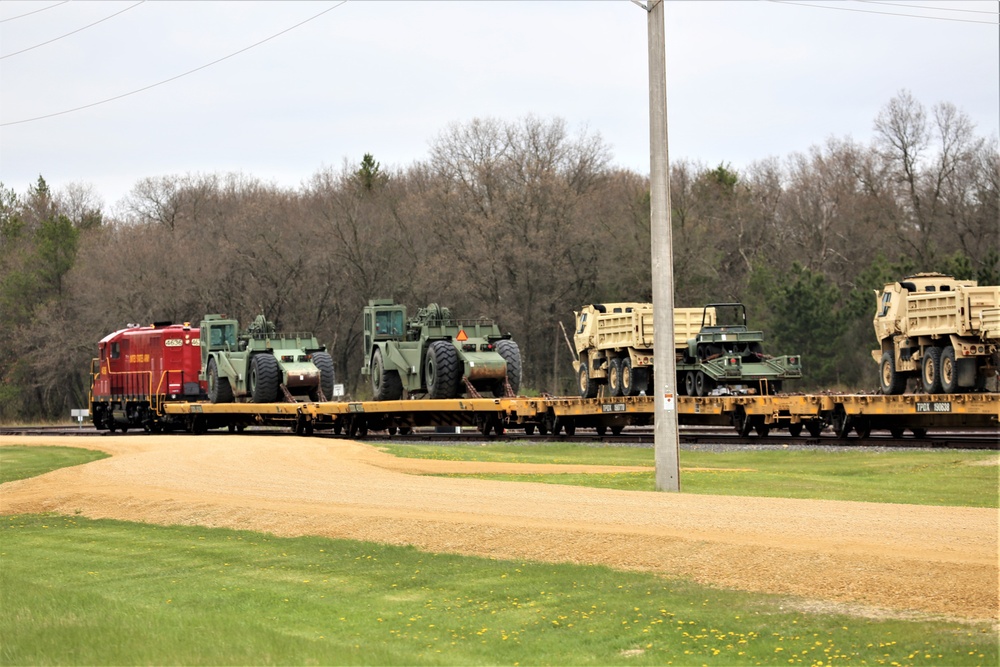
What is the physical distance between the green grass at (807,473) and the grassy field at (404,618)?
778 cm

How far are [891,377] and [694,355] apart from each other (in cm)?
525

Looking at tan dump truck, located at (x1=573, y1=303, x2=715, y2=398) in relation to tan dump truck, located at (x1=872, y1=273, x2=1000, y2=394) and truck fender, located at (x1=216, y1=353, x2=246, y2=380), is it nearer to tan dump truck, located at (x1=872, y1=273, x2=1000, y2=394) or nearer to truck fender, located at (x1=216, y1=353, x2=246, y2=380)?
tan dump truck, located at (x1=872, y1=273, x2=1000, y2=394)

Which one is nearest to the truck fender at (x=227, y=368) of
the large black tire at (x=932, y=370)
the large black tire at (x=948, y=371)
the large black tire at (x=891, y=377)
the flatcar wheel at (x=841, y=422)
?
the flatcar wheel at (x=841, y=422)

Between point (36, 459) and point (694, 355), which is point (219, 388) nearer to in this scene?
point (36, 459)

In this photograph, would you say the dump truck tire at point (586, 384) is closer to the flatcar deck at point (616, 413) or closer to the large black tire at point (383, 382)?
the flatcar deck at point (616, 413)

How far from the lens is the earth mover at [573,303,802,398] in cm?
3544

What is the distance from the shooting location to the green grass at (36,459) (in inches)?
1184

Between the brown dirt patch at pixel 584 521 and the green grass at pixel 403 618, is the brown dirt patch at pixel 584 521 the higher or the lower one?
the higher one

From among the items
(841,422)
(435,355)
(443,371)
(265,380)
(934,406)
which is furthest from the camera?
(265,380)

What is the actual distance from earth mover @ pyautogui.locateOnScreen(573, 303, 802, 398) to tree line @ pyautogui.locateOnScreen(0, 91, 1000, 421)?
85.6ft

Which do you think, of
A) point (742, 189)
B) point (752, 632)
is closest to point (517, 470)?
point (752, 632)

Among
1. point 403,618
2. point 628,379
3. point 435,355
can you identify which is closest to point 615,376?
point 628,379

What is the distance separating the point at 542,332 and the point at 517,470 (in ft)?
159

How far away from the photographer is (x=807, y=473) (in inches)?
987
